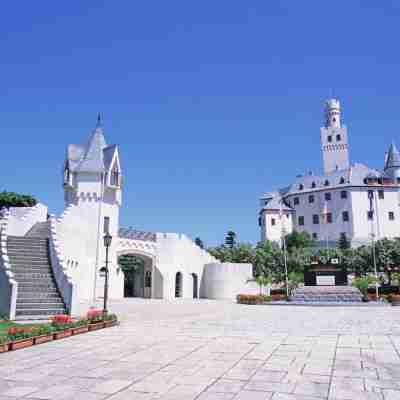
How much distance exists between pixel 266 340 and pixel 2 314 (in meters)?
10.8

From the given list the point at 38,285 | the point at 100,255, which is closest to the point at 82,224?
the point at 100,255

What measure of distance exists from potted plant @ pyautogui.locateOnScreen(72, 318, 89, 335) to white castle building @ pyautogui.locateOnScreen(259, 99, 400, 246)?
2539 inches

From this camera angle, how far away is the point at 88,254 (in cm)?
3425

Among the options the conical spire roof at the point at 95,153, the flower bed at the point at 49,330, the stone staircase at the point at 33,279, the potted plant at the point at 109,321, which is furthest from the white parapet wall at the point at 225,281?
the flower bed at the point at 49,330

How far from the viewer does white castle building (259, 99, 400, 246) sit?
80.5 m

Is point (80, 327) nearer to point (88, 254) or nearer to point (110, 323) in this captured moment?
point (110, 323)

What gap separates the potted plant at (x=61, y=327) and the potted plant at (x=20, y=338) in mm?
988

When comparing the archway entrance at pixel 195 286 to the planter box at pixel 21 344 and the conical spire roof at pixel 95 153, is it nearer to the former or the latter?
the conical spire roof at pixel 95 153

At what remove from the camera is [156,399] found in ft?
19.1

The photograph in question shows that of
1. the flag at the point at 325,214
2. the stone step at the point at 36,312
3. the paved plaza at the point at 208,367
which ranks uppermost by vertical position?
the flag at the point at 325,214

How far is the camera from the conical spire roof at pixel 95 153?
121 feet

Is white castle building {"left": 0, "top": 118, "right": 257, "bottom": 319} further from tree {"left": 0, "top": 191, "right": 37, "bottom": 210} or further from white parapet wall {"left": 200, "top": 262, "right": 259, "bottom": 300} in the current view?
tree {"left": 0, "top": 191, "right": 37, "bottom": 210}

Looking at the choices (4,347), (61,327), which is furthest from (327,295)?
(4,347)

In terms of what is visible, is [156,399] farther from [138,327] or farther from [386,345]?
[138,327]
